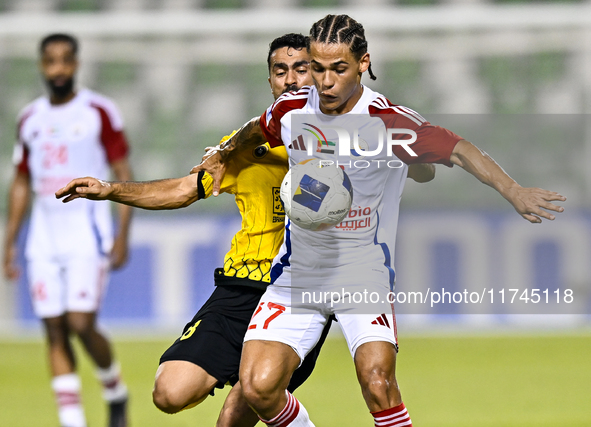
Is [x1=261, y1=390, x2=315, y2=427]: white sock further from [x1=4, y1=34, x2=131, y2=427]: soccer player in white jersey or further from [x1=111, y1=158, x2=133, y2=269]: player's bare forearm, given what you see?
[x1=111, y1=158, x2=133, y2=269]: player's bare forearm

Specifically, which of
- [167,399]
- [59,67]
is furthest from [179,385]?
[59,67]

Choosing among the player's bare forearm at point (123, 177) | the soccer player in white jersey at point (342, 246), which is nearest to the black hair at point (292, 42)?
the soccer player in white jersey at point (342, 246)

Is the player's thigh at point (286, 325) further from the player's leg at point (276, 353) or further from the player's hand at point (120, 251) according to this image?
the player's hand at point (120, 251)

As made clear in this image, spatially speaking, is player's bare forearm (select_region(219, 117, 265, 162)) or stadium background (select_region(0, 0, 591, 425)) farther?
stadium background (select_region(0, 0, 591, 425))

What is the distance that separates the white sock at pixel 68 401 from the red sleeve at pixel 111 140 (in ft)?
6.29

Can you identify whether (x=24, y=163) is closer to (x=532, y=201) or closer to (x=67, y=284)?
(x=67, y=284)

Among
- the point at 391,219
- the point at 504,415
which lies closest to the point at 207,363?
the point at 391,219

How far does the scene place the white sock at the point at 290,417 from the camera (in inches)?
155

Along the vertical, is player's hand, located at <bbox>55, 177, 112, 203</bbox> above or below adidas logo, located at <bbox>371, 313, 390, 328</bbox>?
above

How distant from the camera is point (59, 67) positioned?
718 cm

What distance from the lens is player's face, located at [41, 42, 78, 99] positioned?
23.6 ft

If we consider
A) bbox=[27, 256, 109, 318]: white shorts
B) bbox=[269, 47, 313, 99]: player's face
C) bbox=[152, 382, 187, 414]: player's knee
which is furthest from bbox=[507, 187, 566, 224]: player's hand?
bbox=[27, 256, 109, 318]: white shorts

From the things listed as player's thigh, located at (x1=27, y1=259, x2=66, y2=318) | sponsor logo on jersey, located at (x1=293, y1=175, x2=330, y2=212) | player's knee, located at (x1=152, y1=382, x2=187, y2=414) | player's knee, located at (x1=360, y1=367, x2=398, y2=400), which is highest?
sponsor logo on jersey, located at (x1=293, y1=175, x2=330, y2=212)

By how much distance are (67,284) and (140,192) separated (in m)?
2.84
